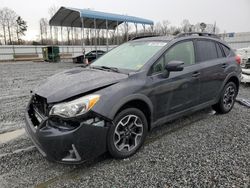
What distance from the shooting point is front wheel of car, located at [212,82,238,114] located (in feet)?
15.5

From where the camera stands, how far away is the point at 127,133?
3.03m

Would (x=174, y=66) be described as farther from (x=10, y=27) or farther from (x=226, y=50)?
(x=10, y=27)

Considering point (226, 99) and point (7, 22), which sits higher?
point (7, 22)

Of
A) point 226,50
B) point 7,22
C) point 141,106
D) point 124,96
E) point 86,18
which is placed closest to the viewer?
point 124,96

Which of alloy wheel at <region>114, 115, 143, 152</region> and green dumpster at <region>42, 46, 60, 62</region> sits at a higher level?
green dumpster at <region>42, 46, 60, 62</region>

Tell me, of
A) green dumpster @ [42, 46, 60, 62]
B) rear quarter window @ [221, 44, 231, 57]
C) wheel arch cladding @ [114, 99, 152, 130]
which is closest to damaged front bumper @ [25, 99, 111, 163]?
wheel arch cladding @ [114, 99, 152, 130]

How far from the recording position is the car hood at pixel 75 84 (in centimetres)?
266

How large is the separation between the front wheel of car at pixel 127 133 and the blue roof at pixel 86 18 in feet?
58.0

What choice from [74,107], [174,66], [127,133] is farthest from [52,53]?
[74,107]

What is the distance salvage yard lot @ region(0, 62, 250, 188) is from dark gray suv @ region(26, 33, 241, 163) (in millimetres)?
268

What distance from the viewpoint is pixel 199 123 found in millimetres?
4340

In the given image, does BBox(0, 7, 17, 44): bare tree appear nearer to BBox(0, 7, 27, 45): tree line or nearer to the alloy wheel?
BBox(0, 7, 27, 45): tree line

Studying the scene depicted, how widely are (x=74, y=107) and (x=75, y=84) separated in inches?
17.5

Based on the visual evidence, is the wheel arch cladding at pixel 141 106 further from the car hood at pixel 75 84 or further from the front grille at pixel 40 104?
the front grille at pixel 40 104
